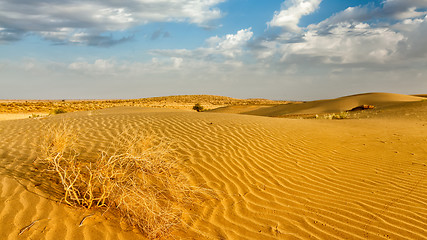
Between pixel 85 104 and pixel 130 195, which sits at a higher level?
pixel 85 104

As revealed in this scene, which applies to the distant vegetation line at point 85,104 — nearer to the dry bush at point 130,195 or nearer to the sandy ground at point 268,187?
the sandy ground at point 268,187

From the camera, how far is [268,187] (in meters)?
4.72

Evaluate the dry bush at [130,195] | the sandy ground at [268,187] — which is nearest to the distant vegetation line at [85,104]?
the sandy ground at [268,187]

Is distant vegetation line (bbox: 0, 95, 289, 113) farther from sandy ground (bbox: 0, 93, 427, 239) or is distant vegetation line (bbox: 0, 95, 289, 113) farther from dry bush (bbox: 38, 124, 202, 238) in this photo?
dry bush (bbox: 38, 124, 202, 238)

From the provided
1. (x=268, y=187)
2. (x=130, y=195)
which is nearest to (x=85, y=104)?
(x=268, y=187)

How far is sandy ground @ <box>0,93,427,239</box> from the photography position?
3213 millimetres

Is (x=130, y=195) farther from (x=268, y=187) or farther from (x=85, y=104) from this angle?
(x=85, y=104)

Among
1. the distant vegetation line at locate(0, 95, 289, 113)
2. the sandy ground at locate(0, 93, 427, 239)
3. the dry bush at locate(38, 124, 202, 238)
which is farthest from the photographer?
the distant vegetation line at locate(0, 95, 289, 113)

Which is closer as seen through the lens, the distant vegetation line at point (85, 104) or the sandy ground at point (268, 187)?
the sandy ground at point (268, 187)

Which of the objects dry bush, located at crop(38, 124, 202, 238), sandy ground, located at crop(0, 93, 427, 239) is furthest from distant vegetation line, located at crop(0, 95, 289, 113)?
dry bush, located at crop(38, 124, 202, 238)

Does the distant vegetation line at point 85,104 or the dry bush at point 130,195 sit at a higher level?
the distant vegetation line at point 85,104

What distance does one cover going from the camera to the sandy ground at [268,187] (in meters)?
3.21

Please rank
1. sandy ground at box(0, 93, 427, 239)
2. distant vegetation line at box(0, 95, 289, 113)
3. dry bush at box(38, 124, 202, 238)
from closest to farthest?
dry bush at box(38, 124, 202, 238) < sandy ground at box(0, 93, 427, 239) < distant vegetation line at box(0, 95, 289, 113)

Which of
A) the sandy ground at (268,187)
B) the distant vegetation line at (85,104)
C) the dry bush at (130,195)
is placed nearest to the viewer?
the dry bush at (130,195)
